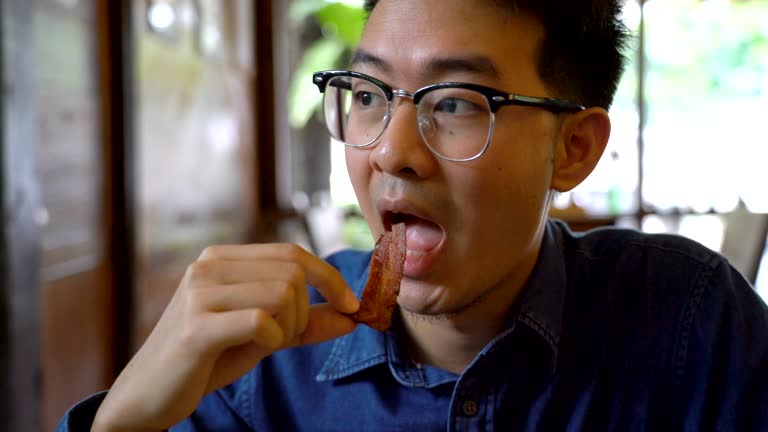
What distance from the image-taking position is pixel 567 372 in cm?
139

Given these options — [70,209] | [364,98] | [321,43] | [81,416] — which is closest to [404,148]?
[364,98]

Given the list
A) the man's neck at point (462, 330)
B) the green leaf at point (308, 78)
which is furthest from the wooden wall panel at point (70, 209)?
the green leaf at point (308, 78)

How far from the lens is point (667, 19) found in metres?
5.77

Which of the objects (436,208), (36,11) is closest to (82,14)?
Result: (36,11)

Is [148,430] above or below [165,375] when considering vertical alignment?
below

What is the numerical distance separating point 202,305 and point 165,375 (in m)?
0.14

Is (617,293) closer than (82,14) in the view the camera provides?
Yes

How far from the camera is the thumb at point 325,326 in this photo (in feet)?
3.76

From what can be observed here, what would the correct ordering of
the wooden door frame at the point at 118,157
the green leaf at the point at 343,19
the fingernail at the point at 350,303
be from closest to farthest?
the fingernail at the point at 350,303
the wooden door frame at the point at 118,157
the green leaf at the point at 343,19

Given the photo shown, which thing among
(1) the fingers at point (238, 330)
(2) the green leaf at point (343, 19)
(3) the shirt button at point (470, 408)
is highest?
(2) the green leaf at point (343, 19)

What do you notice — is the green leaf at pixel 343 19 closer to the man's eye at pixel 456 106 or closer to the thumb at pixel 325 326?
the man's eye at pixel 456 106

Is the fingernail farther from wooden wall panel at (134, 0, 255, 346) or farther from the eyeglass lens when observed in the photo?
wooden wall panel at (134, 0, 255, 346)

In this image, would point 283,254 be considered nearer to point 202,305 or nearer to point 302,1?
point 202,305

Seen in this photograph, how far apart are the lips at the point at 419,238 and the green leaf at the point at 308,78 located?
480 cm
